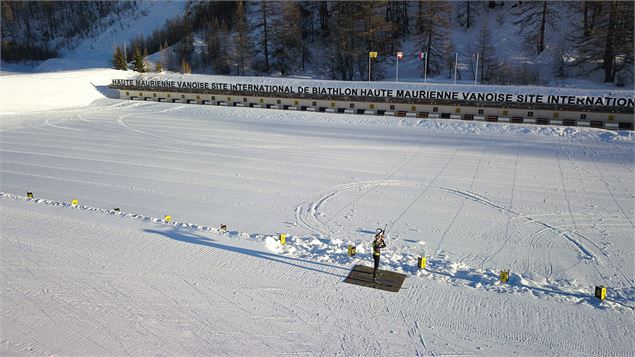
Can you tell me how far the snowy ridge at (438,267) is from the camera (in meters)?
9.71

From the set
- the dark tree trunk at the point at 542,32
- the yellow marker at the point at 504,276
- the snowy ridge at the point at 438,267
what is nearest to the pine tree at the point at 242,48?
the dark tree trunk at the point at 542,32

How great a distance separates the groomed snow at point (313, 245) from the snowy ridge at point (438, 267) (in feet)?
0.16

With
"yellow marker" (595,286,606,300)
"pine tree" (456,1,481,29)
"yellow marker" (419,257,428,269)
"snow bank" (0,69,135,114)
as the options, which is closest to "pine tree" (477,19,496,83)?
"pine tree" (456,1,481,29)

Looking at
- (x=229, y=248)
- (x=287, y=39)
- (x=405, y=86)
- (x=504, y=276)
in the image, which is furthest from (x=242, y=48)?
(x=504, y=276)

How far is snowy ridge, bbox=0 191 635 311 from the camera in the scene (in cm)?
971

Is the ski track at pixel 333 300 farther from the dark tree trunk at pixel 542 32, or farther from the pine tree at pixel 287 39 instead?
the pine tree at pixel 287 39

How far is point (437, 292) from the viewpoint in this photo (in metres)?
9.80

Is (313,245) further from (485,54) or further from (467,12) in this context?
(467,12)

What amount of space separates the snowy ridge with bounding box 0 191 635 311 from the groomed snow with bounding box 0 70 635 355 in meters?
0.05

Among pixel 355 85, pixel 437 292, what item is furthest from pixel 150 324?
pixel 355 85

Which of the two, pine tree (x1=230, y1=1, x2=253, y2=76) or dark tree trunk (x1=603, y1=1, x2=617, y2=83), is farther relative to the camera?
pine tree (x1=230, y1=1, x2=253, y2=76)

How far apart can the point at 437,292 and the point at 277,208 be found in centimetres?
669

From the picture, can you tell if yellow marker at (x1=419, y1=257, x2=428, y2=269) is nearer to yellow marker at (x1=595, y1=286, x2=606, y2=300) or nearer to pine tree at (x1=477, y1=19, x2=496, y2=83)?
yellow marker at (x1=595, y1=286, x2=606, y2=300)

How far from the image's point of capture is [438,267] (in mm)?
10891
